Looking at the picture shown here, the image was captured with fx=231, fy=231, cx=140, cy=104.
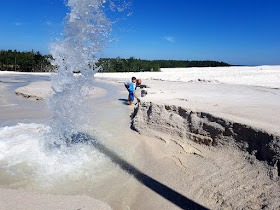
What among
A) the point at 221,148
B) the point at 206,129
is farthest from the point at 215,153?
the point at 206,129

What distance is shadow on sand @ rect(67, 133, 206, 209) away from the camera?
2.84m

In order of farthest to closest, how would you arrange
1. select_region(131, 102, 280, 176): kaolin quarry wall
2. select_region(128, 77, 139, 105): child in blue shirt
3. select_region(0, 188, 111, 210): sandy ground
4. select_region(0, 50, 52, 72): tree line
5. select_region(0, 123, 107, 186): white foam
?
1. select_region(0, 50, 52, 72): tree line
2. select_region(128, 77, 139, 105): child in blue shirt
3. select_region(0, 123, 107, 186): white foam
4. select_region(131, 102, 280, 176): kaolin quarry wall
5. select_region(0, 188, 111, 210): sandy ground

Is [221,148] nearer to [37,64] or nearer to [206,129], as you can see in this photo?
[206,129]

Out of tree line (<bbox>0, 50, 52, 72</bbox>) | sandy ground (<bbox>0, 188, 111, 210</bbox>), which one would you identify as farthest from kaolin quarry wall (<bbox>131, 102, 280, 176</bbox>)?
tree line (<bbox>0, 50, 52, 72</bbox>)

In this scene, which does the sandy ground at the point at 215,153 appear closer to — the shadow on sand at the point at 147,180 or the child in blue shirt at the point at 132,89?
the shadow on sand at the point at 147,180

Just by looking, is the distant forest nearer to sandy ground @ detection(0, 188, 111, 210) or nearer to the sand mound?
the sand mound

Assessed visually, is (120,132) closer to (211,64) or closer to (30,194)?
(30,194)

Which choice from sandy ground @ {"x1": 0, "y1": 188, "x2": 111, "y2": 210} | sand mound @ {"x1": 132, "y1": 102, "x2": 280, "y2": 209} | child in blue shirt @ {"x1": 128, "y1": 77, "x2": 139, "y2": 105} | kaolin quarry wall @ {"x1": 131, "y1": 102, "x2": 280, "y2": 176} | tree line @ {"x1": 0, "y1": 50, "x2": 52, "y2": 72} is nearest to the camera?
sandy ground @ {"x1": 0, "y1": 188, "x2": 111, "y2": 210}

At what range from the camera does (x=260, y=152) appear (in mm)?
3184

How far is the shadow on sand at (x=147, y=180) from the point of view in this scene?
2.84m

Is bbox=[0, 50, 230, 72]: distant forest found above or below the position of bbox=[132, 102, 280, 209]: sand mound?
above

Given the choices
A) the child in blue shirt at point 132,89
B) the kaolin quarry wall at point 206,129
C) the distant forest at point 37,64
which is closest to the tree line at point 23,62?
the distant forest at point 37,64

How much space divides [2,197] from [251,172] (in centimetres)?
313

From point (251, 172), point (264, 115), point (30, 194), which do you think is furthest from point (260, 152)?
point (30, 194)
